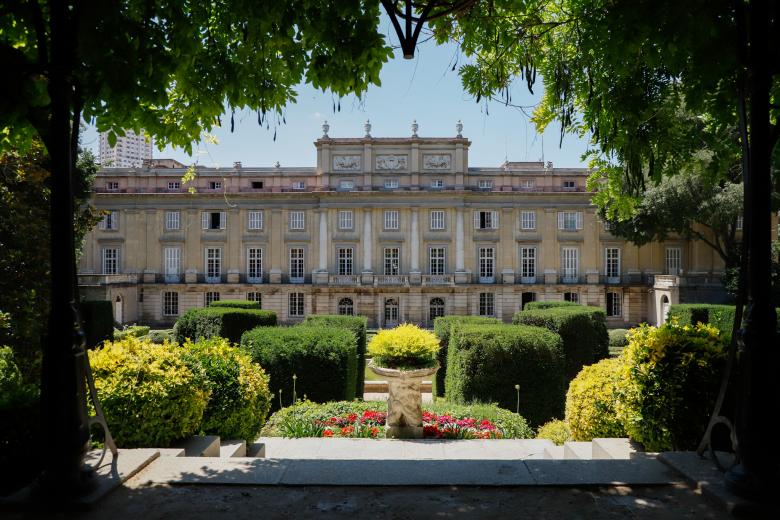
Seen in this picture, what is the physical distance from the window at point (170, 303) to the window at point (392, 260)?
44.1 feet

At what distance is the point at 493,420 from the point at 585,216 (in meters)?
26.7

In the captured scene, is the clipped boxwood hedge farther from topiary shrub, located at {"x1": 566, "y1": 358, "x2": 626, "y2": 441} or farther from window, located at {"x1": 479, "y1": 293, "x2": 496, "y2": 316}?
window, located at {"x1": 479, "y1": 293, "x2": 496, "y2": 316}

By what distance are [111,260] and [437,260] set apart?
68.1 ft

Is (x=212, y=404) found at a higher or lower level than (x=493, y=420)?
higher

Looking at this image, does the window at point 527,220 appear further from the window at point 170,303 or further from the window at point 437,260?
the window at point 170,303

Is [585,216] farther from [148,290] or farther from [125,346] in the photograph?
[125,346]

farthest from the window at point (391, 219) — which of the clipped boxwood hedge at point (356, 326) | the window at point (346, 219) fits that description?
the clipped boxwood hedge at point (356, 326)

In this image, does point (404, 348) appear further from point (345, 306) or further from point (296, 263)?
point (296, 263)

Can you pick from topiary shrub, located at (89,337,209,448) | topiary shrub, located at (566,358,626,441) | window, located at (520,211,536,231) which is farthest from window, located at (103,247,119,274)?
topiary shrub, located at (566,358,626,441)

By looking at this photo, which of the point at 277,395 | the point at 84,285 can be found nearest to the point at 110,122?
the point at 277,395

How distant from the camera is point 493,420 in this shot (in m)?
8.92

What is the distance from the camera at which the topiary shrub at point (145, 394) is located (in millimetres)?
4219

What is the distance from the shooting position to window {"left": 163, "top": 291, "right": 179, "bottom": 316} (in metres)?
32.7

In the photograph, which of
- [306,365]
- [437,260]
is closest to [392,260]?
[437,260]
